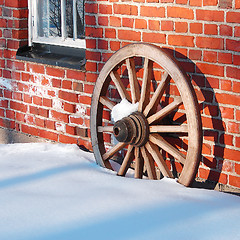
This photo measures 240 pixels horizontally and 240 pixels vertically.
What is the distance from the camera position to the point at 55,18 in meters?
5.21

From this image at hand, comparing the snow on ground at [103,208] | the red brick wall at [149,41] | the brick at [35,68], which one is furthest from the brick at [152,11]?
the brick at [35,68]

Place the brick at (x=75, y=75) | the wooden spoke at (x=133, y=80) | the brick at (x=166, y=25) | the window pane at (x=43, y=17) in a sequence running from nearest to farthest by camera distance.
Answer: the brick at (x=166, y=25) < the wooden spoke at (x=133, y=80) < the brick at (x=75, y=75) < the window pane at (x=43, y=17)

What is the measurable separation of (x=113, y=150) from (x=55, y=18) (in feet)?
4.77

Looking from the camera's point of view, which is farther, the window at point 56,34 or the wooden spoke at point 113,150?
the window at point 56,34

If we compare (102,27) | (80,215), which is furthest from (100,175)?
(102,27)

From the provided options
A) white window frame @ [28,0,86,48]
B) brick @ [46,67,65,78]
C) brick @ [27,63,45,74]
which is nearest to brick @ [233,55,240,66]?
white window frame @ [28,0,86,48]

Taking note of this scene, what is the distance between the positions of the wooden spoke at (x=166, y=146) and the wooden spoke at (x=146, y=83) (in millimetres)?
213

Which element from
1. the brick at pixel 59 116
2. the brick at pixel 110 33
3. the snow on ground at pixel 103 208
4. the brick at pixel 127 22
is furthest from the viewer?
the brick at pixel 59 116

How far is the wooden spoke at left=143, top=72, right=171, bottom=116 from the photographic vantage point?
3949 mm

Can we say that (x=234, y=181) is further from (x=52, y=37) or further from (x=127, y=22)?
(x=52, y=37)

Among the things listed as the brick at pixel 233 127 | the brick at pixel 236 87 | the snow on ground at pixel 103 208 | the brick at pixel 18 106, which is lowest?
the snow on ground at pixel 103 208

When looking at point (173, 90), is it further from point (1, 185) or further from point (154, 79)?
point (1, 185)

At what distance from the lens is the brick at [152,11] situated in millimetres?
4090

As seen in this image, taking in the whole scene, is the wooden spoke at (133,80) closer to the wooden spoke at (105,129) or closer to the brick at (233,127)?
the wooden spoke at (105,129)
